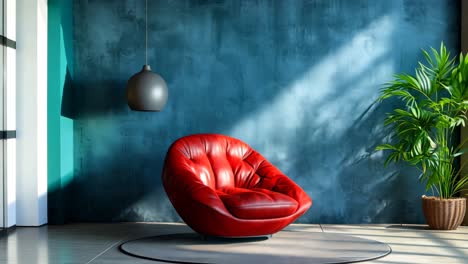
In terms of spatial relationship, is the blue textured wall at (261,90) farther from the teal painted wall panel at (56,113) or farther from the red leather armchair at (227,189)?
the red leather armchair at (227,189)

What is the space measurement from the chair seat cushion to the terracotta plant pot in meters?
1.42

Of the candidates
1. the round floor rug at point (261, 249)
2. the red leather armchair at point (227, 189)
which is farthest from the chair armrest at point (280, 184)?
the round floor rug at point (261, 249)

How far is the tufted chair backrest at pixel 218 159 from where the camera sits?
5.32m

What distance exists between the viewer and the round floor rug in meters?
4.34

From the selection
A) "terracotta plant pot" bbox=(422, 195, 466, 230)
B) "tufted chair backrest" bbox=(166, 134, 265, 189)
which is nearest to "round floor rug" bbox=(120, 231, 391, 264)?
"tufted chair backrest" bbox=(166, 134, 265, 189)

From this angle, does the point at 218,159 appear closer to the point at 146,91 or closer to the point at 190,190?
the point at 190,190

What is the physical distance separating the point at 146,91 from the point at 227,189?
1091mm

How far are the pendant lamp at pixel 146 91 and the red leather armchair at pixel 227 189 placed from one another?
51 cm

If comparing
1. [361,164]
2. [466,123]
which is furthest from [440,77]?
[361,164]

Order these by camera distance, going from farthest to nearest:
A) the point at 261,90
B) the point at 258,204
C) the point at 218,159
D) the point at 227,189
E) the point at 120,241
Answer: the point at 261,90, the point at 218,159, the point at 227,189, the point at 120,241, the point at 258,204

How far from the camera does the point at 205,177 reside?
5332mm

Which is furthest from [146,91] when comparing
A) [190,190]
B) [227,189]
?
[190,190]

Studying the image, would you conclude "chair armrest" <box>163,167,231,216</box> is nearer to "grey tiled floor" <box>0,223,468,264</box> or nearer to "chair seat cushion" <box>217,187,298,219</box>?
"chair seat cushion" <box>217,187,298,219</box>

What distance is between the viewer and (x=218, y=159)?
216 inches
